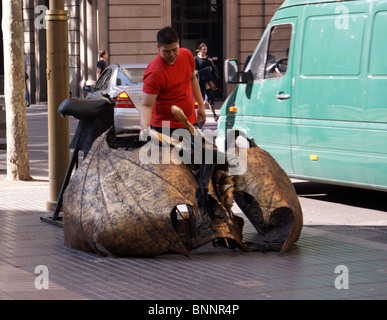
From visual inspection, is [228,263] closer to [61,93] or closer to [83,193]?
[83,193]

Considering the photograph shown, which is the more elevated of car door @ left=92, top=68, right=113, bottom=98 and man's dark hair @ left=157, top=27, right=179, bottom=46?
man's dark hair @ left=157, top=27, right=179, bottom=46

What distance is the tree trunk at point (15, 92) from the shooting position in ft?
41.7

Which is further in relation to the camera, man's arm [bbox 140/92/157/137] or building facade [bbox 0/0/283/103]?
building facade [bbox 0/0/283/103]

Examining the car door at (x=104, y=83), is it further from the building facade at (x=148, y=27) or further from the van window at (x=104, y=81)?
the building facade at (x=148, y=27)

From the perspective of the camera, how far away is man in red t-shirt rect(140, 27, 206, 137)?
318 inches

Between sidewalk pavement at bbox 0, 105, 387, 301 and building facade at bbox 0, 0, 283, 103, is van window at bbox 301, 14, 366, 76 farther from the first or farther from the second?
building facade at bbox 0, 0, 283, 103

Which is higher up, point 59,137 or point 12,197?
point 59,137

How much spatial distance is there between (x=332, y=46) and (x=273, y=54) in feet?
3.78

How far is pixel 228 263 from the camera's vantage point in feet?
23.5

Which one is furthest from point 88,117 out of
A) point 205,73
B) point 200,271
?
point 205,73

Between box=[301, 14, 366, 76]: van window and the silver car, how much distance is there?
7246 millimetres

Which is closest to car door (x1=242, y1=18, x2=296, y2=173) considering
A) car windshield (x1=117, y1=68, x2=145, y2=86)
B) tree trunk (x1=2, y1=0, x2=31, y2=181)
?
tree trunk (x1=2, y1=0, x2=31, y2=181)
